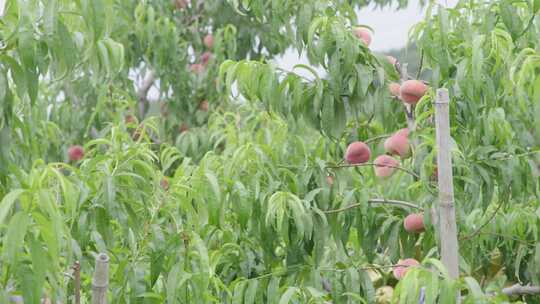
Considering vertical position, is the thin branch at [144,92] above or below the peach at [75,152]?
above

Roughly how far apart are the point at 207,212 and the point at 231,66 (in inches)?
18.5

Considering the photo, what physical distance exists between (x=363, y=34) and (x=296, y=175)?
0.36m

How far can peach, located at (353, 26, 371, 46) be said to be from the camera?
89.3 inches

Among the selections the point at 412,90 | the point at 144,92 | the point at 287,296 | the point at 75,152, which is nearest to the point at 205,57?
the point at 144,92

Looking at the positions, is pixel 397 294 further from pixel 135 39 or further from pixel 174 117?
pixel 174 117

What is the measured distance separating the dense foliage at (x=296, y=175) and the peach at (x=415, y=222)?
30mm

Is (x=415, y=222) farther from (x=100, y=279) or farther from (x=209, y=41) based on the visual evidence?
(x=209, y=41)

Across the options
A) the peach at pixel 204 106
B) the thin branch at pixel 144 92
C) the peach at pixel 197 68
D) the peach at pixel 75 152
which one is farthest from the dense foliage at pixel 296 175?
the thin branch at pixel 144 92

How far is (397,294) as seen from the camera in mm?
1487

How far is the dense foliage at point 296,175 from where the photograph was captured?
1483 millimetres

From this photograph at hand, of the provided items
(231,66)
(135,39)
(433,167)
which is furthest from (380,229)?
(135,39)

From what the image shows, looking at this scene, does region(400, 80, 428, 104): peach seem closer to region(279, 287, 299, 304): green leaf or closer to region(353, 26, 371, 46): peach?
region(353, 26, 371, 46): peach

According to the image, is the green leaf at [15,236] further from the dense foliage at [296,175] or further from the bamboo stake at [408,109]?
the bamboo stake at [408,109]

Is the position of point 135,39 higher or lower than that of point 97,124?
higher
